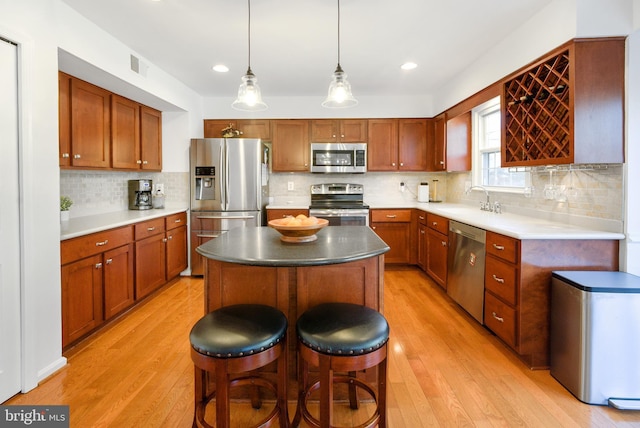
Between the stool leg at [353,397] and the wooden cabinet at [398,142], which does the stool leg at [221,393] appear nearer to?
the stool leg at [353,397]

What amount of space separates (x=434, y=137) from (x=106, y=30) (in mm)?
3970

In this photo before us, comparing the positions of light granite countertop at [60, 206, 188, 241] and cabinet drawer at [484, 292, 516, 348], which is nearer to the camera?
cabinet drawer at [484, 292, 516, 348]

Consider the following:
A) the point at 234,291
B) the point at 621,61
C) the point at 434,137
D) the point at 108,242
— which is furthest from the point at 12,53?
the point at 434,137

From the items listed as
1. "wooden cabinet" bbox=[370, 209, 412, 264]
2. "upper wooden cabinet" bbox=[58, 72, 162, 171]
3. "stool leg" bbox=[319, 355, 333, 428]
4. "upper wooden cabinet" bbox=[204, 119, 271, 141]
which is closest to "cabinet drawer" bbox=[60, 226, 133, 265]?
"upper wooden cabinet" bbox=[58, 72, 162, 171]

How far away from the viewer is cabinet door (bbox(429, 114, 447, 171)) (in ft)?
14.7

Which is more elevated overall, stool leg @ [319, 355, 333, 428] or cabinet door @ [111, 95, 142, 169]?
cabinet door @ [111, 95, 142, 169]

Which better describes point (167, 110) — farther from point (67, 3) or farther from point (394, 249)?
point (394, 249)

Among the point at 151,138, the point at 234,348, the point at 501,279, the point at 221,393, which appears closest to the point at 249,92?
the point at 234,348

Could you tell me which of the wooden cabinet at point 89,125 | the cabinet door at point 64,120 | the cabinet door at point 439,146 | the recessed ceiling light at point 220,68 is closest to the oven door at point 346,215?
the cabinet door at point 439,146

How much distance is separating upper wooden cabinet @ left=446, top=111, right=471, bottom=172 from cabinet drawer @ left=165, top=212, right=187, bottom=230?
3431 mm

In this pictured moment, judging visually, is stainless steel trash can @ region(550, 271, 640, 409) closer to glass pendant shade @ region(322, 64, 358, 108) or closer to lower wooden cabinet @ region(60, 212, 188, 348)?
glass pendant shade @ region(322, 64, 358, 108)

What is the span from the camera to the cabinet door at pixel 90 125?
9.47 ft

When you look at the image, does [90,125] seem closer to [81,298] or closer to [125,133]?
[125,133]

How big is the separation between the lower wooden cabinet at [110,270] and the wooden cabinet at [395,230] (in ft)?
8.48
